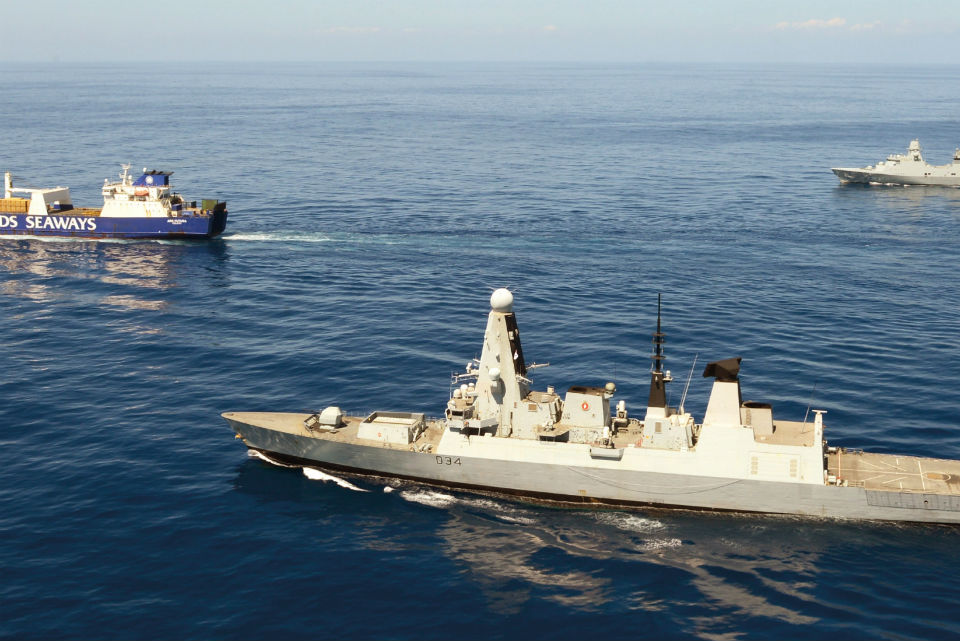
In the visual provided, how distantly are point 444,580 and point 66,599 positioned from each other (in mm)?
14888

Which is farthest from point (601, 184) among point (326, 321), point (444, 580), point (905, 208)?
point (444, 580)

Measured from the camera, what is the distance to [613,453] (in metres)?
42.4

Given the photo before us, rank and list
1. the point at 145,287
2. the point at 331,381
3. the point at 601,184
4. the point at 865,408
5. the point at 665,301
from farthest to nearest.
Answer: the point at 601,184, the point at 145,287, the point at 665,301, the point at 331,381, the point at 865,408

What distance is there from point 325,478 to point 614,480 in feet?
49.3

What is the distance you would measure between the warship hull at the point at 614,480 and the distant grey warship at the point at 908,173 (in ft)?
337

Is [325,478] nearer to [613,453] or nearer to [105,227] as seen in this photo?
[613,453]

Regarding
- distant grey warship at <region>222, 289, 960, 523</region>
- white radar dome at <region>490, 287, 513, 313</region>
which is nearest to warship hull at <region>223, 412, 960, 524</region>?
distant grey warship at <region>222, 289, 960, 523</region>

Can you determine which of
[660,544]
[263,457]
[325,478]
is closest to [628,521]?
[660,544]

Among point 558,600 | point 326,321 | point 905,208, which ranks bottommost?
point 558,600

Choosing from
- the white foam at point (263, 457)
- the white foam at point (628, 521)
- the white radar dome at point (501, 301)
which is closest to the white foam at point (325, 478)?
the white foam at point (263, 457)

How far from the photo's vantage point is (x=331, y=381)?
188ft

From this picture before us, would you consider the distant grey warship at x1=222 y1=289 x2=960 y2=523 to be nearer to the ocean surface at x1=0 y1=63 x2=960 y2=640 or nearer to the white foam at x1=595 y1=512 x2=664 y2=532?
the white foam at x1=595 y1=512 x2=664 y2=532

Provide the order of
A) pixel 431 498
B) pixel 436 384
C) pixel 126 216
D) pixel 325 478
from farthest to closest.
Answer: pixel 126 216
pixel 436 384
pixel 325 478
pixel 431 498

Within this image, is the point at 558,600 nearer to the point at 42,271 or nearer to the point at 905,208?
the point at 42,271
